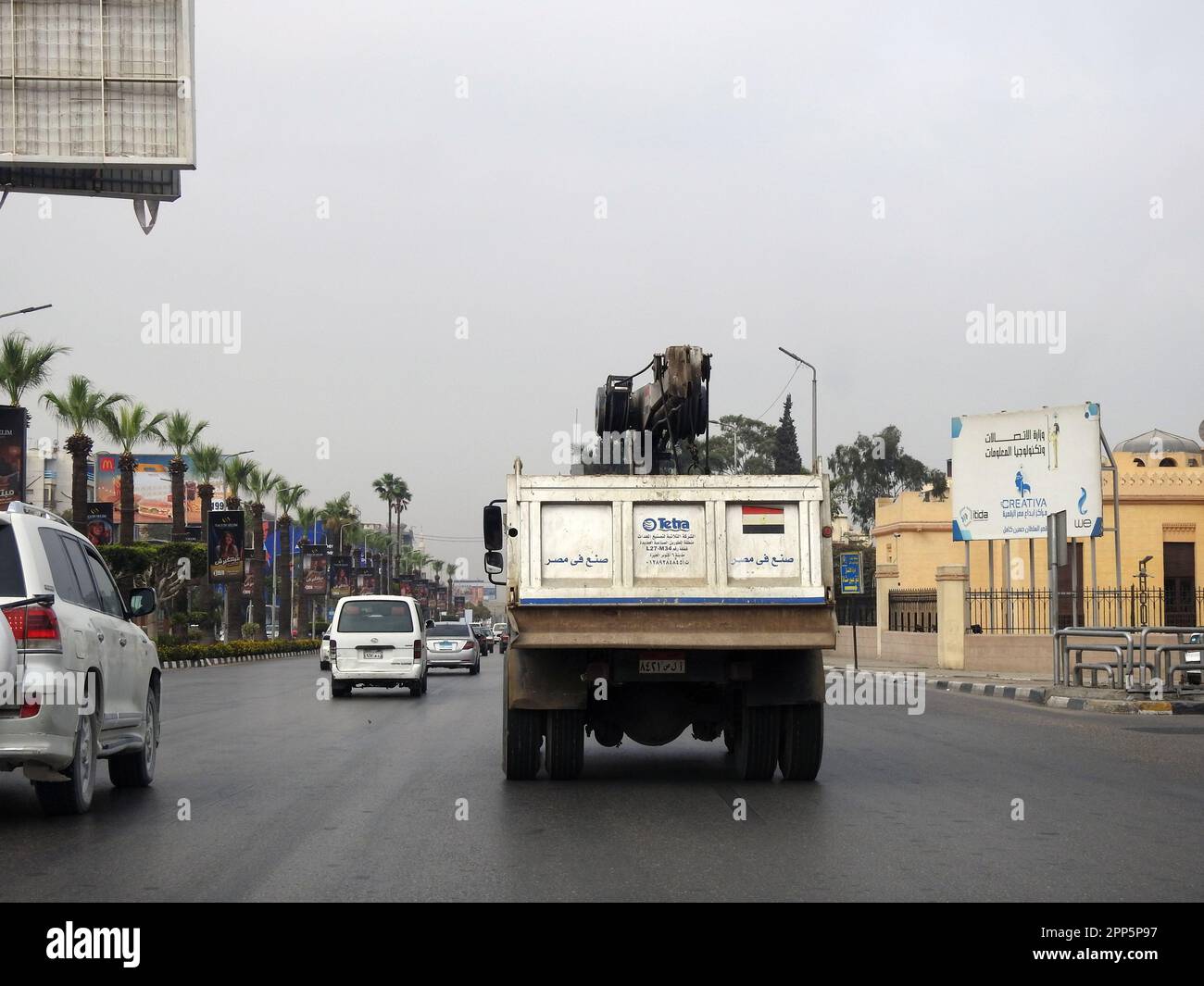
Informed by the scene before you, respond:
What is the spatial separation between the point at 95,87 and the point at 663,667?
14369 mm

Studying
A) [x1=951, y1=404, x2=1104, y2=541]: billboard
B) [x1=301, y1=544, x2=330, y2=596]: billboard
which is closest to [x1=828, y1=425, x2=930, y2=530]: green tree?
[x1=301, y1=544, x2=330, y2=596]: billboard

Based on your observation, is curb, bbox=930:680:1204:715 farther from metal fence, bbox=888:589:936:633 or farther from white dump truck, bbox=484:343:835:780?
metal fence, bbox=888:589:936:633

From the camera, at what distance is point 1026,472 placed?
1585 inches

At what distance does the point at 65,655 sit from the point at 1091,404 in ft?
108

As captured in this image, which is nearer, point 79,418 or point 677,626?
point 677,626

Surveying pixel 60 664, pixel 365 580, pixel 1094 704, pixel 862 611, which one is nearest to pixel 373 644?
pixel 1094 704

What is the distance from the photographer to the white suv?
968 cm

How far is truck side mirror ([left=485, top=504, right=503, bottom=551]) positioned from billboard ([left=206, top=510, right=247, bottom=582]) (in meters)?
53.3

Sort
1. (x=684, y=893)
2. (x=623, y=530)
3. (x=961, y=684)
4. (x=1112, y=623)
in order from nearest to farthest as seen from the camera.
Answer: (x=684, y=893) < (x=623, y=530) < (x=961, y=684) < (x=1112, y=623)

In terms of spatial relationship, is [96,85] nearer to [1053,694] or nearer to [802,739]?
[802,739]

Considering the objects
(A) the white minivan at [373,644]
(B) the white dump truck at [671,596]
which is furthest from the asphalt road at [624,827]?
(A) the white minivan at [373,644]
